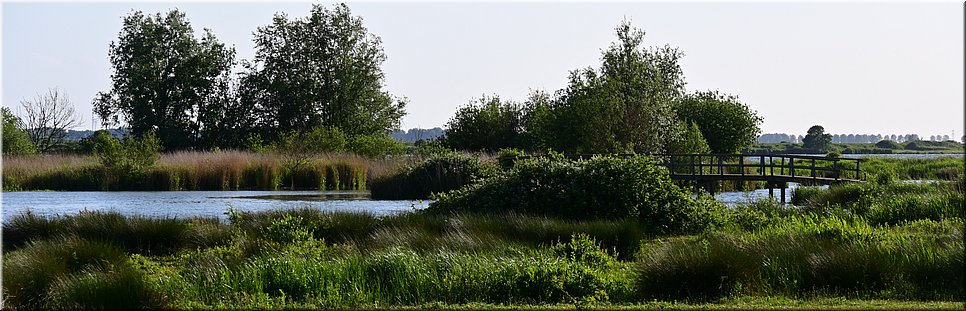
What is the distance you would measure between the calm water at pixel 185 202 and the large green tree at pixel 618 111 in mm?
13291

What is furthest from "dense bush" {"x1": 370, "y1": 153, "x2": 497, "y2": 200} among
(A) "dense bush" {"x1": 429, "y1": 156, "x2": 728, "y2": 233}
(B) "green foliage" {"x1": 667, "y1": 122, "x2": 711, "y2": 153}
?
(A) "dense bush" {"x1": 429, "y1": 156, "x2": 728, "y2": 233}

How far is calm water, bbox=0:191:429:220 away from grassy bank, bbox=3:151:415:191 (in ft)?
9.93

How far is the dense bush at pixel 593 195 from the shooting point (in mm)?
21688

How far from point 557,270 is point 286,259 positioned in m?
3.72

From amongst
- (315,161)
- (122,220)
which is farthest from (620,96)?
(122,220)

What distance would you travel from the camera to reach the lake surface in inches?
1200

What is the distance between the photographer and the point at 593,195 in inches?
868

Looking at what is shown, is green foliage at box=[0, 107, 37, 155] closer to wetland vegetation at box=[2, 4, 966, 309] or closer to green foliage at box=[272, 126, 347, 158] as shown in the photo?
wetland vegetation at box=[2, 4, 966, 309]

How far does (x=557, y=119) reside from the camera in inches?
2094

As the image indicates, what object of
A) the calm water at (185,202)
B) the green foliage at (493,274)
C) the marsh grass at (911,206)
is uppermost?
the marsh grass at (911,206)

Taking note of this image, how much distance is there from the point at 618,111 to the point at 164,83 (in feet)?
102

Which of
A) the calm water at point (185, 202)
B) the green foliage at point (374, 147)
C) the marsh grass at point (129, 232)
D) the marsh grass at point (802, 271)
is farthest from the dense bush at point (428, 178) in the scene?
the marsh grass at point (802, 271)

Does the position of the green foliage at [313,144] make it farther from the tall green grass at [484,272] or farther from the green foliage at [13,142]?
the tall green grass at [484,272]

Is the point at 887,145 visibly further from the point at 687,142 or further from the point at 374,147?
the point at 374,147
